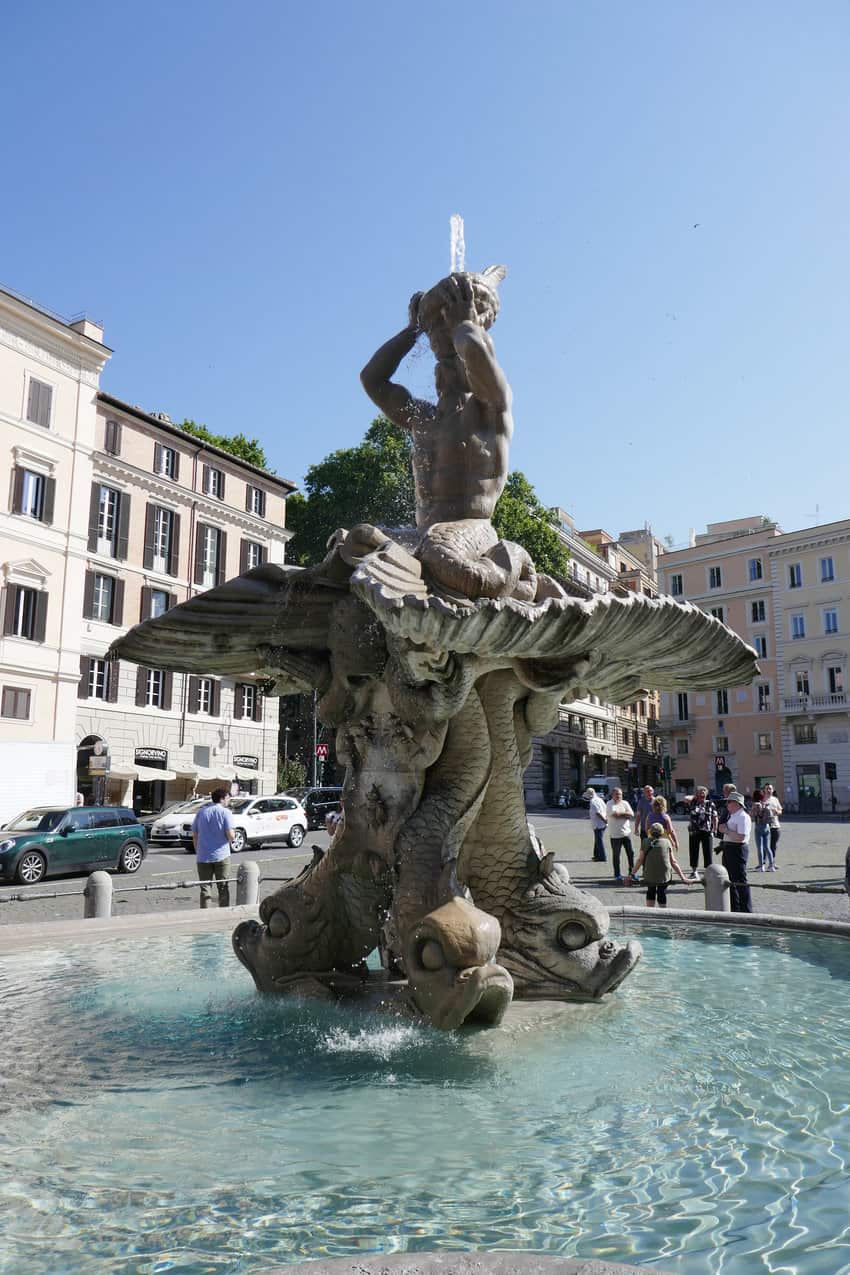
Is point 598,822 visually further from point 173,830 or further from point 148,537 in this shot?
point 148,537

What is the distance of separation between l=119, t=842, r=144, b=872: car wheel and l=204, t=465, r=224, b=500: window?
68.4 feet

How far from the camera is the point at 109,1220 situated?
97.4 inches

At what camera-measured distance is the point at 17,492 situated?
2850 centimetres

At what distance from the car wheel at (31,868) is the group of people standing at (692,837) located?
1025 cm

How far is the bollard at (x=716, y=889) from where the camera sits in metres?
9.04

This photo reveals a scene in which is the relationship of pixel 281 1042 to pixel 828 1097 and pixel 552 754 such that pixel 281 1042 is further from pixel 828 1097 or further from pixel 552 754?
pixel 552 754

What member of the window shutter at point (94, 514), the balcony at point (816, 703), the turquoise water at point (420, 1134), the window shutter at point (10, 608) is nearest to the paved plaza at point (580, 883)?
the turquoise water at point (420, 1134)

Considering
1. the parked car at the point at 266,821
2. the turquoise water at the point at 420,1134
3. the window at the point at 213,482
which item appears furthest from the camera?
the window at the point at 213,482

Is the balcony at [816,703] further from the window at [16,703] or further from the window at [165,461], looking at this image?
the window at [16,703]

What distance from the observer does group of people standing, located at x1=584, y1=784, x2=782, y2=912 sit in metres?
9.81

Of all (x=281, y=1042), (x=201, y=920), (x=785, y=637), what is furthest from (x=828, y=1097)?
(x=785, y=637)

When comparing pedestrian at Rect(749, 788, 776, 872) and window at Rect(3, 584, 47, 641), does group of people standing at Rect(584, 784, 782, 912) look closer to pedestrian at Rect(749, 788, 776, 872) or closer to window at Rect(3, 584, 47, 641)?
pedestrian at Rect(749, 788, 776, 872)

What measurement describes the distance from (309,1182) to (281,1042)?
150cm

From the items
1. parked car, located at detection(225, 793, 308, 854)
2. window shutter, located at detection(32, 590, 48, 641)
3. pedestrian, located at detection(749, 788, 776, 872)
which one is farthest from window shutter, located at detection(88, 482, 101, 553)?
pedestrian, located at detection(749, 788, 776, 872)
